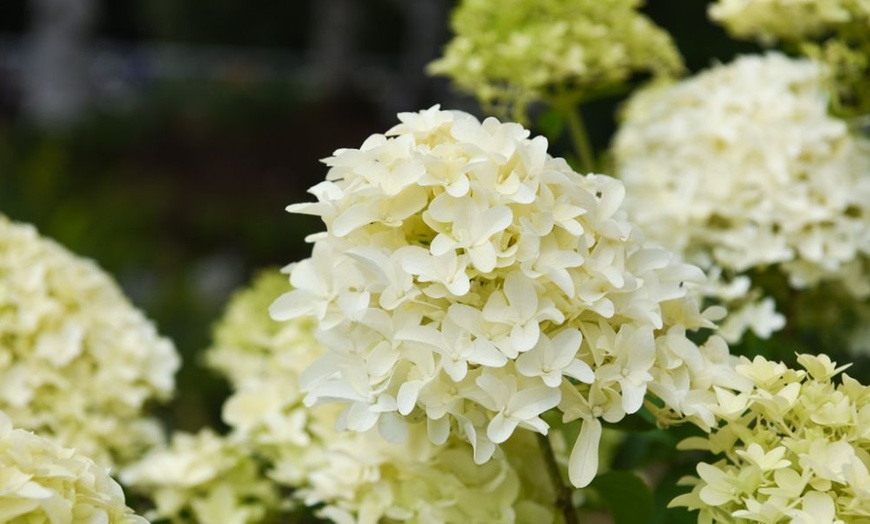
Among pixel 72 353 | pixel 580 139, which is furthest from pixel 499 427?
pixel 580 139

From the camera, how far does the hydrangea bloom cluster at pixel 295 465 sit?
36.6 inches

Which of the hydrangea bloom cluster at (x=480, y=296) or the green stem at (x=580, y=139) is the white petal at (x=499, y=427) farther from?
the green stem at (x=580, y=139)

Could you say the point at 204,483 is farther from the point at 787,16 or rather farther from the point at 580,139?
the point at 787,16

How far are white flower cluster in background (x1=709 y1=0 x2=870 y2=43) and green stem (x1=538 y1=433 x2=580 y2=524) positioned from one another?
669 millimetres

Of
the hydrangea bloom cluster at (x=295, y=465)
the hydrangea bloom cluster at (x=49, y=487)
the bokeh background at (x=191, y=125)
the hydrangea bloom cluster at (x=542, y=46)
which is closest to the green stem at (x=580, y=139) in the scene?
the hydrangea bloom cluster at (x=542, y=46)

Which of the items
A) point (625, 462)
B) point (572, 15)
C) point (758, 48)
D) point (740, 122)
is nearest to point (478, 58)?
point (572, 15)

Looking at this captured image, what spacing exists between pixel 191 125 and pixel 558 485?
27.6 feet

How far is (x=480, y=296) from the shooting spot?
798 mm

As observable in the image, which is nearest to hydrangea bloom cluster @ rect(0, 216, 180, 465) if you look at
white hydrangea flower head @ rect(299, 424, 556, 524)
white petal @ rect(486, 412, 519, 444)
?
white hydrangea flower head @ rect(299, 424, 556, 524)

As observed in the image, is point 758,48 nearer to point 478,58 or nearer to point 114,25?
point 478,58

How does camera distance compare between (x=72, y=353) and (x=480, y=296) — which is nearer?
(x=480, y=296)

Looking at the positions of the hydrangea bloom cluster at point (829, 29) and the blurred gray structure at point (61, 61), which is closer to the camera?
the hydrangea bloom cluster at point (829, 29)

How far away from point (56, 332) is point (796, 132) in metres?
0.90

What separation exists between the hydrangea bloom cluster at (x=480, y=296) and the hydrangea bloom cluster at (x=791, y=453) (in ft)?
0.14
